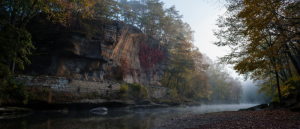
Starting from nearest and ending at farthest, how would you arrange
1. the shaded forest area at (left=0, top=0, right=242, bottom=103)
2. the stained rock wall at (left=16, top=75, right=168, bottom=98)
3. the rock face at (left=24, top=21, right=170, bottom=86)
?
the shaded forest area at (left=0, top=0, right=242, bottom=103) < the stained rock wall at (left=16, top=75, right=168, bottom=98) < the rock face at (left=24, top=21, right=170, bottom=86)

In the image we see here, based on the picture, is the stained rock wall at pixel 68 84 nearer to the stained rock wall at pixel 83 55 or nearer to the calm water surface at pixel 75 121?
the stained rock wall at pixel 83 55

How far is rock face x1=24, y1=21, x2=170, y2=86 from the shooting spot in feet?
61.2

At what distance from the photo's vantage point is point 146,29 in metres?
37.8

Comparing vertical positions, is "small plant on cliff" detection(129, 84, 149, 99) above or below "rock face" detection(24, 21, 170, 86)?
below

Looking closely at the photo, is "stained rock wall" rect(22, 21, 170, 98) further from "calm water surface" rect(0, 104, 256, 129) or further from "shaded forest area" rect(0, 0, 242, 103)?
"calm water surface" rect(0, 104, 256, 129)

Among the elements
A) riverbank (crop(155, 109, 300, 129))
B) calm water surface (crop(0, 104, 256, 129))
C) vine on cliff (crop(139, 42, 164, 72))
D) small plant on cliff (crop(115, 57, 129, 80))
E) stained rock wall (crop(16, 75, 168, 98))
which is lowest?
calm water surface (crop(0, 104, 256, 129))

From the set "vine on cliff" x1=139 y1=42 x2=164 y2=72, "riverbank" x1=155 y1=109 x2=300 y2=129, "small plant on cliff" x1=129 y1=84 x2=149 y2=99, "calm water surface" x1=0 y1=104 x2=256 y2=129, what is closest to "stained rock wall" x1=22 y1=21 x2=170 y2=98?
"vine on cliff" x1=139 y1=42 x2=164 y2=72

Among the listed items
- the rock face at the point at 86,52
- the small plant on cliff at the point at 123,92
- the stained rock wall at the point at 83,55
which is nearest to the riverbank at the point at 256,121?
the small plant on cliff at the point at 123,92

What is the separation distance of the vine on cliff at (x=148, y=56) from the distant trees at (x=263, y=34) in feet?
61.1

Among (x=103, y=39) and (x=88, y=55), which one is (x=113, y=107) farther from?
(x=103, y=39)

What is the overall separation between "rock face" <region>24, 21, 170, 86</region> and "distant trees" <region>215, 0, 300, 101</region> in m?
15.3

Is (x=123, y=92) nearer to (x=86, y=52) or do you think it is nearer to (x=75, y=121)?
(x=86, y=52)

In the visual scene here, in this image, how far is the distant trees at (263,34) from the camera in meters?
6.72

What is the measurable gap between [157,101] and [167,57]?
12957 millimetres
